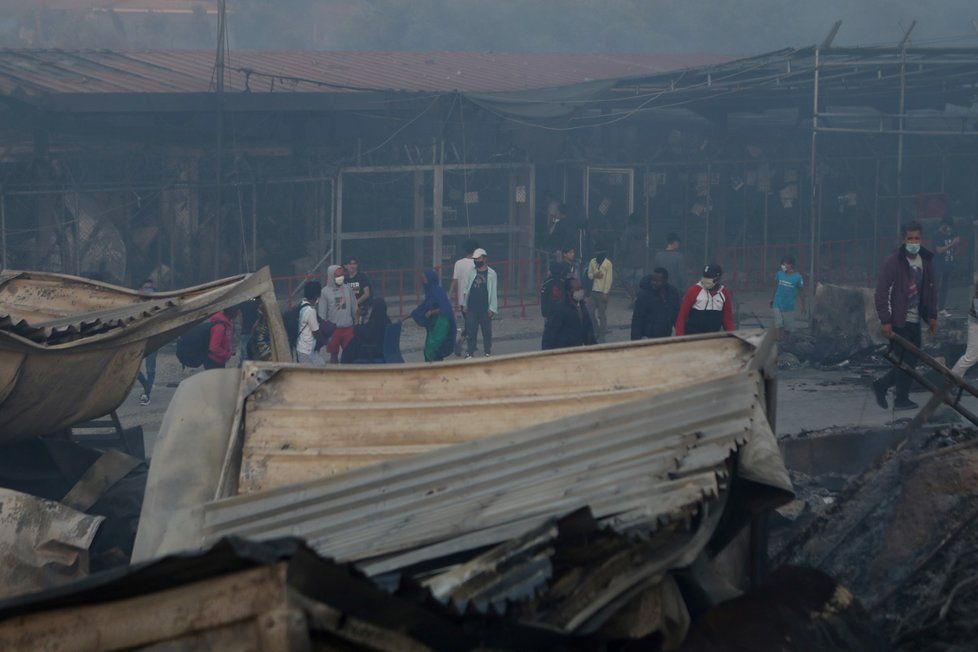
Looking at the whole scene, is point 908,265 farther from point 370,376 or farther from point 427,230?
point 427,230

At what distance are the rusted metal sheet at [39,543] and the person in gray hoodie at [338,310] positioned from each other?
6.85 metres

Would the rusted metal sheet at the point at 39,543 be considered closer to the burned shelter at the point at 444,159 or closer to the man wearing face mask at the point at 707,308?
the man wearing face mask at the point at 707,308

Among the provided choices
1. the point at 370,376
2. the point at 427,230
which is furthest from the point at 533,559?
→ the point at 427,230

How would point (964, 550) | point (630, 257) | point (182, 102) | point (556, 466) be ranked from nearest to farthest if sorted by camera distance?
1. point (556, 466)
2. point (964, 550)
3. point (182, 102)
4. point (630, 257)

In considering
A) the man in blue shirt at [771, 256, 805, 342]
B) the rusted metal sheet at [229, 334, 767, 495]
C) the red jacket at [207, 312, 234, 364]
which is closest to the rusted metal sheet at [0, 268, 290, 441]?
the rusted metal sheet at [229, 334, 767, 495]

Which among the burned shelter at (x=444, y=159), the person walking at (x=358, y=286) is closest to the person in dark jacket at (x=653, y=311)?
the person walking at (x=358, y=286)

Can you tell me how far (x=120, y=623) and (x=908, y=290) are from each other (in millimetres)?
8638

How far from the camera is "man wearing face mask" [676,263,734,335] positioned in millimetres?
10688

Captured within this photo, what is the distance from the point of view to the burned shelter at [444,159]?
54.6ft

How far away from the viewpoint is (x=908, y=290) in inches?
403

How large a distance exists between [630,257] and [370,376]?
16.5 meters

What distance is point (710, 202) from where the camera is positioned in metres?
22.4

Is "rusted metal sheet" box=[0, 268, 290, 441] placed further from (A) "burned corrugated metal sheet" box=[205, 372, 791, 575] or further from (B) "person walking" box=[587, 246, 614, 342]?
(B) "person walking" box=[587, 246, 614, 342]

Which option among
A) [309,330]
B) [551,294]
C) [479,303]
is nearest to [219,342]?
[309,330]
